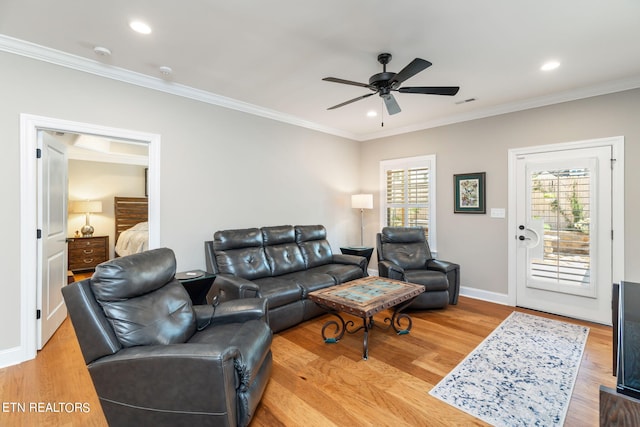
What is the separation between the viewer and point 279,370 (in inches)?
95.2

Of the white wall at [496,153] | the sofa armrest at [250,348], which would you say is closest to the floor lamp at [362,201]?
the white wall at [496,153]

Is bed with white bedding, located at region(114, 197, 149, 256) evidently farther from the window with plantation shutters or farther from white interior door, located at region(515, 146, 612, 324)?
white interior door, located at region(515, 146, 612, 324)

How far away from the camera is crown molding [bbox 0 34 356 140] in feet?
8.18

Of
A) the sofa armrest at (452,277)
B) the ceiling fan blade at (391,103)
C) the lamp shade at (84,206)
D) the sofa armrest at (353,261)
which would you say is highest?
the ceiling fan blade at (391,103)

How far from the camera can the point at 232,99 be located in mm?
3811

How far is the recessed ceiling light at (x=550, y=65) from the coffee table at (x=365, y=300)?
2481 millimetres

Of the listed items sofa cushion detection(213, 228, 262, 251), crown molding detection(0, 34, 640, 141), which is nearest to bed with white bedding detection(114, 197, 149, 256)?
sofa cushion detection(213, 228, 262, 251)

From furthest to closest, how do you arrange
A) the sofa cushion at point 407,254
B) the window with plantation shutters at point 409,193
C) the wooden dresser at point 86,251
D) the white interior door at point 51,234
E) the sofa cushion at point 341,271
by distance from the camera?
the wooden dresser at point 86,251
the window with plantation shutters at point 409,193
the sofa cushion at point 407,254
the sofa cushion at point 341,271
the white interior door at point 51,234

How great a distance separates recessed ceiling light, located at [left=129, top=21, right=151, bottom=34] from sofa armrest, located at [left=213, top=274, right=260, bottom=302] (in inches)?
89.3

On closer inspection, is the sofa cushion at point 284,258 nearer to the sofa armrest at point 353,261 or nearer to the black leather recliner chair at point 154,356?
the sofa armrest at point 353,261

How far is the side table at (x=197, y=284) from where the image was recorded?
9.62 ft

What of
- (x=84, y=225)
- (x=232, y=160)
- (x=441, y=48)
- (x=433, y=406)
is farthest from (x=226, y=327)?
(x=84, y=225)

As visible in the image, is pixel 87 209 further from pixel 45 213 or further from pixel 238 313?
pixel 238 313

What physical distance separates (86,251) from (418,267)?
6067 millimetres
